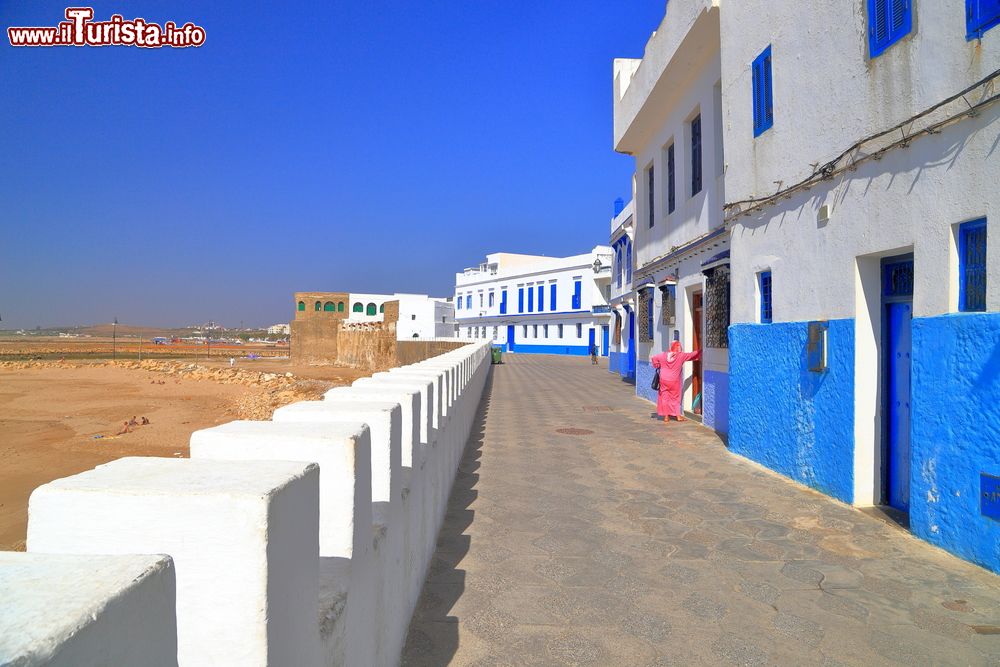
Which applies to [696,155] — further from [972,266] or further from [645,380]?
[972,266]

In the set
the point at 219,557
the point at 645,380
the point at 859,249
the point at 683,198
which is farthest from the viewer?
the point at 645,380

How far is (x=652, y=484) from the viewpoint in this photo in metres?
6.64

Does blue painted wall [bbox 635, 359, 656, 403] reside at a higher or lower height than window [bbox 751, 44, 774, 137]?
→ lower

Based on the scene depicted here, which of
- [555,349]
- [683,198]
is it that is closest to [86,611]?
[683,198]

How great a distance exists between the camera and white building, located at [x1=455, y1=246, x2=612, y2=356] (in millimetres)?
42812

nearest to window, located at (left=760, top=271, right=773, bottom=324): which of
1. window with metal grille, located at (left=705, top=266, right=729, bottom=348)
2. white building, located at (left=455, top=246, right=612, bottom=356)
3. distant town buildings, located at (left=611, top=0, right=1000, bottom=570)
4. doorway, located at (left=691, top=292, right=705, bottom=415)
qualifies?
distant town buildings, located at (left=611, top=0, right=1000, bottom=570)

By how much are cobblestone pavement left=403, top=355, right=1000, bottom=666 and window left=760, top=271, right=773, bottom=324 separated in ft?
6.58

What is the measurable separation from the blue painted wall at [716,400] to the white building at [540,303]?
26.7 metres

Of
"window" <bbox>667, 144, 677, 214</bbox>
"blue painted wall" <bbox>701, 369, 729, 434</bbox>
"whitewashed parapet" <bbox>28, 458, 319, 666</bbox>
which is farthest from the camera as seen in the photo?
"window" <bbox>667, 144, 677, 214</bbox>

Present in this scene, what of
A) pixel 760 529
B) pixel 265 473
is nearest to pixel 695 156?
pixel 760 529

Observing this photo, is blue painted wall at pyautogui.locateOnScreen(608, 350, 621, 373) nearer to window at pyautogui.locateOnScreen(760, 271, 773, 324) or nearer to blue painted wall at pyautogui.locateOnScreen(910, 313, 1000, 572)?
window at pyautogui.locateOnScreen(760, 271, 773, 324)

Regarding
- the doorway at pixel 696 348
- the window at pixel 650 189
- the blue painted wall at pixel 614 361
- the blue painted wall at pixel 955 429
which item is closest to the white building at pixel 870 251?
the blue painted wall at pixel 955 429

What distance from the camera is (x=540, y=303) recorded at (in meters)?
49.5

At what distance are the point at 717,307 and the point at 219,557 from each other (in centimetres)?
925
